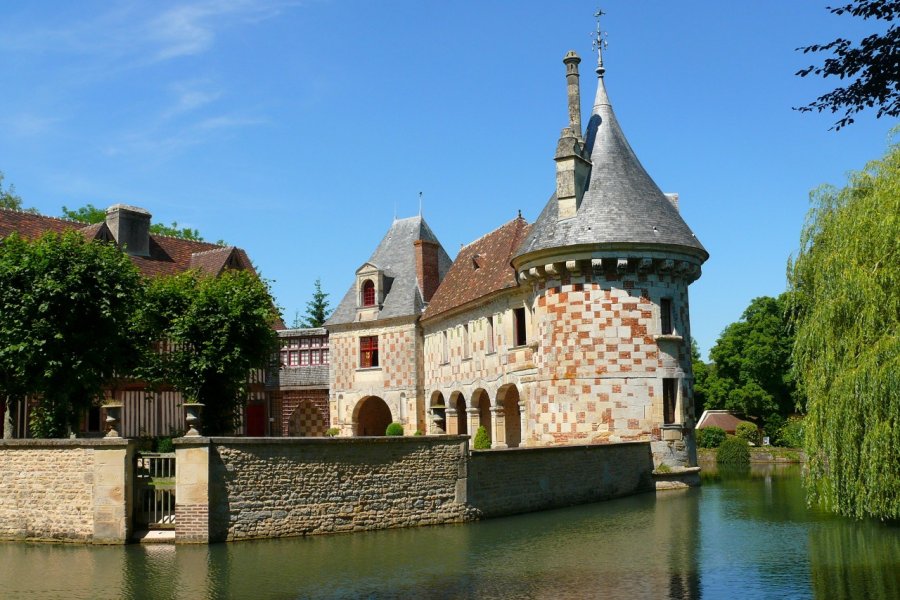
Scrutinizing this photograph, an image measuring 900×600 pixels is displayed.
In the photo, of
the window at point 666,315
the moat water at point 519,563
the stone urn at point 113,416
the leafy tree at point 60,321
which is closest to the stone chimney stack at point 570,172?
the window at point 666,315

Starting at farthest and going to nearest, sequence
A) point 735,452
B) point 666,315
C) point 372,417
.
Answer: point 735,452 → point 372,417 → point 666,315

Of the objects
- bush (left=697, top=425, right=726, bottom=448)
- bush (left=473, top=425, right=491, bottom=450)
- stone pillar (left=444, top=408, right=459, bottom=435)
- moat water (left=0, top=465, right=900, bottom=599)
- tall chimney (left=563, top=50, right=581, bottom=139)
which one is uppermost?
tall chimney (left=563, top=50, right=581, bottom=139)

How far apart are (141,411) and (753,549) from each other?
71.5ft

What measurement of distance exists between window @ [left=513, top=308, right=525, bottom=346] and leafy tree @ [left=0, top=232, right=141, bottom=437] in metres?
11.8

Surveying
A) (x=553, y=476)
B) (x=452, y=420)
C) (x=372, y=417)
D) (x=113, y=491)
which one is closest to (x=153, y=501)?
(x=113, y=491)

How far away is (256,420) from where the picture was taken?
3891cm

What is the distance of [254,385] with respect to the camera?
3541cm

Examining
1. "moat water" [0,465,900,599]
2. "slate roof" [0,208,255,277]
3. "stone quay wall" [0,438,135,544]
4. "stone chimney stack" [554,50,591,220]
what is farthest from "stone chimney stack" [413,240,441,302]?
"stone quay wall" [0,438,135,544]

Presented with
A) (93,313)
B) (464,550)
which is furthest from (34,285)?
(464,550)

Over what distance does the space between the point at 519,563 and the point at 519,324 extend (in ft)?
51.5

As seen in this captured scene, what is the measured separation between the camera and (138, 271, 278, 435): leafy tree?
25438 millimetres

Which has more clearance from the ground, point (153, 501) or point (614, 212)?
point (614, 212)

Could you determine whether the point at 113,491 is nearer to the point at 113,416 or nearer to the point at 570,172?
the point at 113,416

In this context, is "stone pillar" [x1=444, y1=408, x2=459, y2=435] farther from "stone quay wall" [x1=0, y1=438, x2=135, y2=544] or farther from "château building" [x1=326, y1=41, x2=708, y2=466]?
"stone quay wall" [x1=0, y1=438, x2=135, y2=544]
